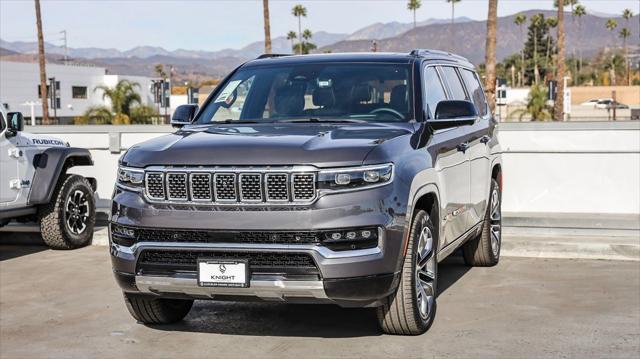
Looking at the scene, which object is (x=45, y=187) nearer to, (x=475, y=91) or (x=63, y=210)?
(x=63, y=210)

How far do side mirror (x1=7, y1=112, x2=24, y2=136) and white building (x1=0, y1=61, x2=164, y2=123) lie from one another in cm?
7133

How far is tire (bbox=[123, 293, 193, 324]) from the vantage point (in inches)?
257

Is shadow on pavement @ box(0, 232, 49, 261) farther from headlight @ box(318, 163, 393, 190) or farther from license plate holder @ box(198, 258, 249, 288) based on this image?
headlight @ box(318, 163, 393, 190)

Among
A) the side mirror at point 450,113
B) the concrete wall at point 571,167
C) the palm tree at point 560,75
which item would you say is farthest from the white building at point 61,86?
the side mirror at point 450,113

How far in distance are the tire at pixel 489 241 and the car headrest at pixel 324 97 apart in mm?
2509

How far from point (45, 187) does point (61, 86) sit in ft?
285

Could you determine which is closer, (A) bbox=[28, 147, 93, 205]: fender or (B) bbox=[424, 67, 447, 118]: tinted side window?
(B) bbox=[424, 67, 447, 118]: tinted side window

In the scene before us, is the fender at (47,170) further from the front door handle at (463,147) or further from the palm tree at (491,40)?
the palm tree at (491,40)

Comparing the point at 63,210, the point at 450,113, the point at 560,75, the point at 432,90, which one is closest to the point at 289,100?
the point at 432,90

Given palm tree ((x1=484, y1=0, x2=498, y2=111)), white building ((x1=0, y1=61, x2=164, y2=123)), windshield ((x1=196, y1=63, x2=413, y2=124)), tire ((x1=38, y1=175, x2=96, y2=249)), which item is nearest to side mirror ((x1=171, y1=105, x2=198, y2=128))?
windshield ((x1=196, y1=63, x2=413, y2=124))

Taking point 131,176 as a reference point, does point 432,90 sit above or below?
above

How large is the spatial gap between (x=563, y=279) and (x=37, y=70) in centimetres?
8822

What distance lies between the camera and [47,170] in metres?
10.8

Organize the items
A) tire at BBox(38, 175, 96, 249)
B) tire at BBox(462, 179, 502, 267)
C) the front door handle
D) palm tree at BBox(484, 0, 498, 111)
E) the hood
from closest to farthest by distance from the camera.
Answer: the hood
the front door handle
tire at BBox(462, 179, 502, 267)
tire at BBox(38, 175, 96, 249)
palm tree at BBox(484, 0, 498, 111)
